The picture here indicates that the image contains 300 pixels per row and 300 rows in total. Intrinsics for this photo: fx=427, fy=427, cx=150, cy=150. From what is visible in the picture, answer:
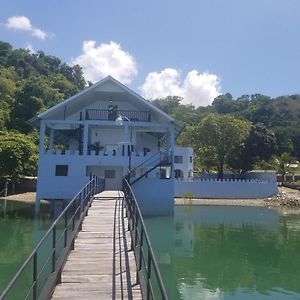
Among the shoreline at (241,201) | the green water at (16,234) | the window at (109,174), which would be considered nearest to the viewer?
the green water at (16,234)

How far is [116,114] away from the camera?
29.0 metres

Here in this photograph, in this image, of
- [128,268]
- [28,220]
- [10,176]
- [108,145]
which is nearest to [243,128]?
[108,145]

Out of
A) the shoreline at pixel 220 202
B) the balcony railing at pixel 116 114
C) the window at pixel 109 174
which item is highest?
the balcony railing at pixel 116 114

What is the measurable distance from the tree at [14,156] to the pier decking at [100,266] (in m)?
26.4

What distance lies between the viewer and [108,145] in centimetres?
3042

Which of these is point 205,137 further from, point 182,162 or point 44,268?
point 44,268

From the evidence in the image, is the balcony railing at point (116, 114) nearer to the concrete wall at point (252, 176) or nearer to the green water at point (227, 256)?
the green water at point (227, 256)

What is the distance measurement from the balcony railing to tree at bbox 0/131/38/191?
1144 centimetres

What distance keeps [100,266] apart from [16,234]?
12296 millimetres

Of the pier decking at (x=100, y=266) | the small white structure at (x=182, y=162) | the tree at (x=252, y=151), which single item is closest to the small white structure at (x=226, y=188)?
the small white structure at (x=182, y=162)

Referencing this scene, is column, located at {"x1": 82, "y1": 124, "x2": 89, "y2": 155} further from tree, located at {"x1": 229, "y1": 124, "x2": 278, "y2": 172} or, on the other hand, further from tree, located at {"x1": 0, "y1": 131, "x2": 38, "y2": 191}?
tree, located at {"x1": 229, "y1": 124, "x2": 278, "y2": 172}

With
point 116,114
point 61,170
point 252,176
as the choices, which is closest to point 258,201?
point 252,176

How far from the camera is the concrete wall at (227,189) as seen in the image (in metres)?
40.2

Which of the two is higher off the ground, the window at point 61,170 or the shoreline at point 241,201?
the window at point 61,170
